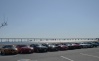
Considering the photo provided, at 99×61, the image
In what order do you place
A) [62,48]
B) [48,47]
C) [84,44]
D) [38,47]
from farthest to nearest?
[84,44] < [62,48] < [48,47] < [38,47]

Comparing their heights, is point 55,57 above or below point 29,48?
A: below

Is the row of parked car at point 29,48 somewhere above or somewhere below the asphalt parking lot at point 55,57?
above

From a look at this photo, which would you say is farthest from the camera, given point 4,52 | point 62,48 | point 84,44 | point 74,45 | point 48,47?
point 84,44

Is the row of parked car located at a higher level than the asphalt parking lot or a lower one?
higher

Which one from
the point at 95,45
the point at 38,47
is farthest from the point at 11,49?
the point at 95,45

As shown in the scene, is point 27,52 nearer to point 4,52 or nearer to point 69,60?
point 4,52

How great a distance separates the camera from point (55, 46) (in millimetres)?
33781

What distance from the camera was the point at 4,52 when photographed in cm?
2606

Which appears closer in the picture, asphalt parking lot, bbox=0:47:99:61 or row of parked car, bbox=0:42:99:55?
asphalt parking lot, bbox=0:47:99:61

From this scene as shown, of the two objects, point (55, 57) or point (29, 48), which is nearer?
point (55, 57)

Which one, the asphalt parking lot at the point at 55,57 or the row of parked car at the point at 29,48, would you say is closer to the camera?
the asphalt parking lot at the point at 55,57

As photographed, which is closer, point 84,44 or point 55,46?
point 55,46

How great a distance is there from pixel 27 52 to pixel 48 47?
538cm

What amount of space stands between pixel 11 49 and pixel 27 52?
276 centimetres
